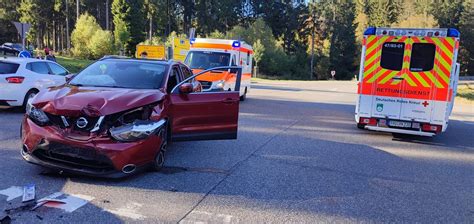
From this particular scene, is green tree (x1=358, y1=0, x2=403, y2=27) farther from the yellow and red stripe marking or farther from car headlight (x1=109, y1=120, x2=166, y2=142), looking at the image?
car headlight (x1=109, y1=120, x2=166, y2=142)

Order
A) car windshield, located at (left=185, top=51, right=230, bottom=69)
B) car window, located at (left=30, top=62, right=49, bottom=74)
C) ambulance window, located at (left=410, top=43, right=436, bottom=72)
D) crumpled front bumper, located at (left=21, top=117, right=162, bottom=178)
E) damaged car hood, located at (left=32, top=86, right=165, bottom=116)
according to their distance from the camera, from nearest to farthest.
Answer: crumpled front bumper, located at (left=21, top=117, right=162, bottom=178) < damaged car hood, located at (left=32, top=86, right=165, bottom=116) < ambulance window, located at (left=410, top=43, right=436, bottom=72) < car window, located at (left=30, top=62, right=49, bottom=74) < car windshield, located at (left=185, top=51, right=230, bottom=69)

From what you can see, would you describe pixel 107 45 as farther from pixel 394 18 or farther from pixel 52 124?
pixel 394 18

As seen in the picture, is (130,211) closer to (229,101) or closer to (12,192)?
(12,192)

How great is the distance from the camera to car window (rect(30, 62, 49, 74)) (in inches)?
458

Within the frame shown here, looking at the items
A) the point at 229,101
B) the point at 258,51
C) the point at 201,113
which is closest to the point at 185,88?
the point at 201,113

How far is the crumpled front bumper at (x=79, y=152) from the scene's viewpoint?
5117mm

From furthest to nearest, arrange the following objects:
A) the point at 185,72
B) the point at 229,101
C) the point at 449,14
Result: the point at 449,14 < the point at 185,72 < the point at 229,101

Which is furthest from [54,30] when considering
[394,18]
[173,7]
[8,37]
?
[394,18]

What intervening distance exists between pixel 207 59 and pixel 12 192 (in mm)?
12068

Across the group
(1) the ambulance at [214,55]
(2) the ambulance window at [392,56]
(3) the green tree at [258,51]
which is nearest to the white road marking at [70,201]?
(2) the ambulance window at [392,56]

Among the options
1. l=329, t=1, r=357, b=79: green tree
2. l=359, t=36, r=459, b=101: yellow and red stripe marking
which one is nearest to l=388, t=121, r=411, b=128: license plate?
l=359, t=36, r=459, b=101: yellow and red stripe marking

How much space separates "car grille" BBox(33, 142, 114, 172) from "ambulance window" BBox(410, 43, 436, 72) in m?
7.88

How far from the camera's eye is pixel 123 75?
673 centimetres

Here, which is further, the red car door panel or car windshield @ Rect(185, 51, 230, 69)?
car windshield @ Rect(185, 51, 230, 69)
